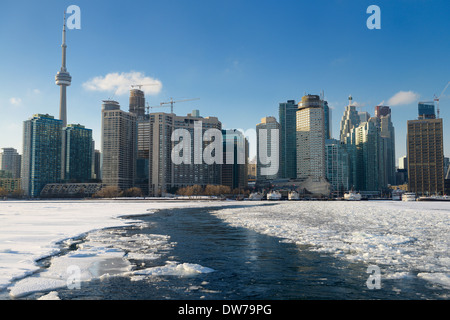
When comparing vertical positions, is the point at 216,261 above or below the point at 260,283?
below

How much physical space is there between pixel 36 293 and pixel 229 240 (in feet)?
58.8

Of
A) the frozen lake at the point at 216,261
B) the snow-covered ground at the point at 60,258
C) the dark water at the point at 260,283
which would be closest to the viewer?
the dark water at the point at 260,283

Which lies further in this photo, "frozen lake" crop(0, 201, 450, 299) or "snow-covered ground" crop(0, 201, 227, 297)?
"snow-covered ground" crop(0, 201, 227, 297)
